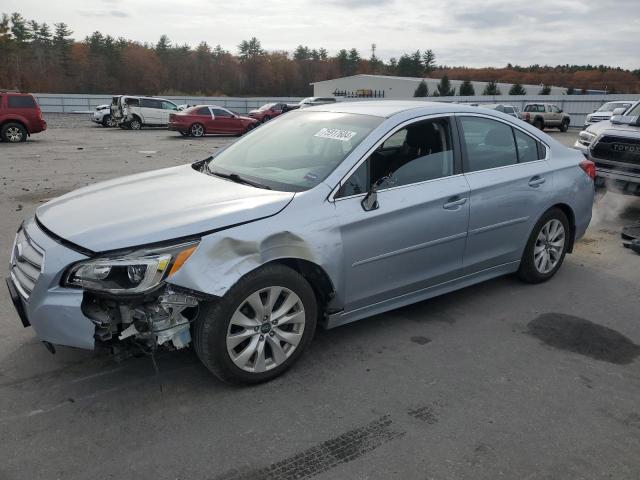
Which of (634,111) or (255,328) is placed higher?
(634,111)

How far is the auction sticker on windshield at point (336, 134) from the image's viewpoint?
395 cm

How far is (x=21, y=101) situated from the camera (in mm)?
18688

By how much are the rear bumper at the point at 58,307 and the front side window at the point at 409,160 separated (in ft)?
5.51

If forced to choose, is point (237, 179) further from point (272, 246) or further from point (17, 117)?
point (17, 117)

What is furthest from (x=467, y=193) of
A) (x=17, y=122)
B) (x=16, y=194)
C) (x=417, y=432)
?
(x=17, y=122)

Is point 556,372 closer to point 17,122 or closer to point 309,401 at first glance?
point 309,401

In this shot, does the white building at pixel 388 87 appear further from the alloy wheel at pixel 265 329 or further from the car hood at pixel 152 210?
the alloy wheel at pixel 265 329

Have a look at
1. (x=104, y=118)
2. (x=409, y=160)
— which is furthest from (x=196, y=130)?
(x=409, y=160)

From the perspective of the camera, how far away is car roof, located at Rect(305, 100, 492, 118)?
4.20m

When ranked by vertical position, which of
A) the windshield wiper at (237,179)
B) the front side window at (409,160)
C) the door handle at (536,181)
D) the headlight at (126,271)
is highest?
the front side window at (409,160)

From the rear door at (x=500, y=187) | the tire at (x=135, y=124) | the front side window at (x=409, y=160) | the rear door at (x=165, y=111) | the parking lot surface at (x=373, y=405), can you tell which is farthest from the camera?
the rear door at (x=165, y=111)

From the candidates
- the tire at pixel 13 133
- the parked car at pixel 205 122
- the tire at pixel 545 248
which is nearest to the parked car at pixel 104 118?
the parked car at pixel 205 122

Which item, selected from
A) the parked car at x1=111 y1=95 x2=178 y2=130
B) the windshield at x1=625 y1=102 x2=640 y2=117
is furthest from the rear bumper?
the parked car at x1=111 y1=95 x2=178 y2=130

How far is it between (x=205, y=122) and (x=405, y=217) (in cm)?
2219
